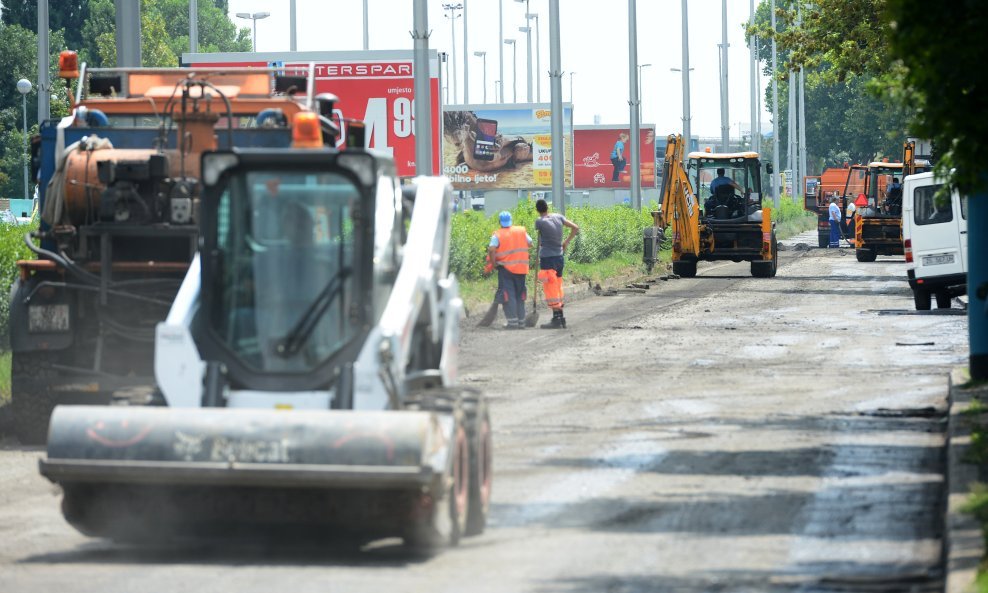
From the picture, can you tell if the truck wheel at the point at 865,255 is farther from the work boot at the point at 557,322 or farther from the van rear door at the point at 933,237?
the work boot at the point at 557,322

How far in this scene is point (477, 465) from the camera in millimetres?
9461

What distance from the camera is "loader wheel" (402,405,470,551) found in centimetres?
873

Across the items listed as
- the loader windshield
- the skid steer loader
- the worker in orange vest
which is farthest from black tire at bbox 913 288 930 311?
the loader windshield

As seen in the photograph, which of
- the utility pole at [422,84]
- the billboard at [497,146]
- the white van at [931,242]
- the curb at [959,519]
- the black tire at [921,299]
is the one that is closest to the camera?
the curb at [959,519]

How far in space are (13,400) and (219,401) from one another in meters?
4.53

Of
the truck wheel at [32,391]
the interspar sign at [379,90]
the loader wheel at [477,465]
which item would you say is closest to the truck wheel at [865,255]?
the interspar sign at [379,90]

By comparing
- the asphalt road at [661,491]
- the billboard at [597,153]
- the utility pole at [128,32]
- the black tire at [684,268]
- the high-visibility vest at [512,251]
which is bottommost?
the asphalt road at [661,491]

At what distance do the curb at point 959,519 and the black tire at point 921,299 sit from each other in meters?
13.8

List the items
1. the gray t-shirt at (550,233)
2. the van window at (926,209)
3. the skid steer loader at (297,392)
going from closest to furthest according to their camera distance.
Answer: the skid steer loader at (297,392), the gray t-shirt at (550,233), the van window at (926,209)

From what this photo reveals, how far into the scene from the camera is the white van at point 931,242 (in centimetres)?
2683

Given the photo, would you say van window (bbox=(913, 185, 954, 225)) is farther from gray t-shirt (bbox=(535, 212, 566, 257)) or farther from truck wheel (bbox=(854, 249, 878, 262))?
truck wheel (bbox=(854, 249, 878, 262))

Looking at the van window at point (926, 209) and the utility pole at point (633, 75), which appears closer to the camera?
the van window at point (926, 209)

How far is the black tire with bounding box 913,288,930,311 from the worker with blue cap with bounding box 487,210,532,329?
678 cm

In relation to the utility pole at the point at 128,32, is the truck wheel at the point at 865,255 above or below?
below
